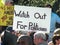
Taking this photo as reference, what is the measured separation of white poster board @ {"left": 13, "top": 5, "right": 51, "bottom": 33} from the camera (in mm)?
4652

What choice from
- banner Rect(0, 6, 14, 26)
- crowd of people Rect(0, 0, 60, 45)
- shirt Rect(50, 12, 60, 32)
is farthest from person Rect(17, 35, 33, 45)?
shirt Rect(50, 12, 60, 32)

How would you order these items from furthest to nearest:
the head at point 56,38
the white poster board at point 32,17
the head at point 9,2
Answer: the head at point 9,2 < the white poster board at point 32,17 < the head at point 56,38

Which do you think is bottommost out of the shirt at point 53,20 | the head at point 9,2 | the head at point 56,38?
the head at point 56,38

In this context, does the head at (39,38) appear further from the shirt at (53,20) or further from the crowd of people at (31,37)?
the shirt at (53,20)

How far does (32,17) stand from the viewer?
467 centimetres

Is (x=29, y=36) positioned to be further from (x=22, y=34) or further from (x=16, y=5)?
(x=16, y=5)

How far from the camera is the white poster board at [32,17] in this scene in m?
4.65

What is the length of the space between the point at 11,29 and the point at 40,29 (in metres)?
0.48

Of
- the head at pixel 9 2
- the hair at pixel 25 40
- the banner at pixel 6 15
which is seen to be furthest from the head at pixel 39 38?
the head at pixel 9 2

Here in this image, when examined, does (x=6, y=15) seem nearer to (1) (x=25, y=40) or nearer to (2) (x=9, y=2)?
(2) (x=9, y=2)

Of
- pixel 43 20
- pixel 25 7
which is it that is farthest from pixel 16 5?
pixel 43 20

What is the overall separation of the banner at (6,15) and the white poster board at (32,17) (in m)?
0.11

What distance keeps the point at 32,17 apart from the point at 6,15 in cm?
39

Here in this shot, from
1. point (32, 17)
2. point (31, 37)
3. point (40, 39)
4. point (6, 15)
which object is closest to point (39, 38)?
point (40, 39)
